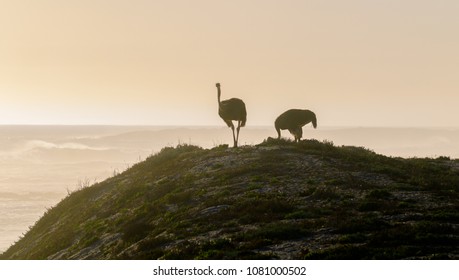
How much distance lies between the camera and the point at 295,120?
35750 mm

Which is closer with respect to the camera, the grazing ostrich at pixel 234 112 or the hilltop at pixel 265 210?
the hilltop at pixel 265 210

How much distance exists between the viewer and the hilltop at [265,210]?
711 inches

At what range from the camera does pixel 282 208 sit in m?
22.0

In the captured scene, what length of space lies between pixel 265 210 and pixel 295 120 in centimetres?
1466

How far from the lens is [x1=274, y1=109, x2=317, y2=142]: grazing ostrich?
35.8 metres

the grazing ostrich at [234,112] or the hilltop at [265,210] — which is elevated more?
the grazing ostrich at [234,112]

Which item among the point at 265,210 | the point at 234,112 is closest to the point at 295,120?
the point at 234,112

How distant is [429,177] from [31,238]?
77.8 ft

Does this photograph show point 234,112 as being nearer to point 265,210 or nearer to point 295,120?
point 295,120

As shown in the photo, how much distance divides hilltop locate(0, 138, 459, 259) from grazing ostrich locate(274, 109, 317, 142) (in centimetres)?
249

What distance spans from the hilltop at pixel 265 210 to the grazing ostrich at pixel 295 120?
2.49 meters

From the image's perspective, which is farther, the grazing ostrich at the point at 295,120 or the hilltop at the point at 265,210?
the grazing ostrich at the point at 295,120

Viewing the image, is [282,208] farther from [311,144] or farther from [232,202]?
[311,144]
